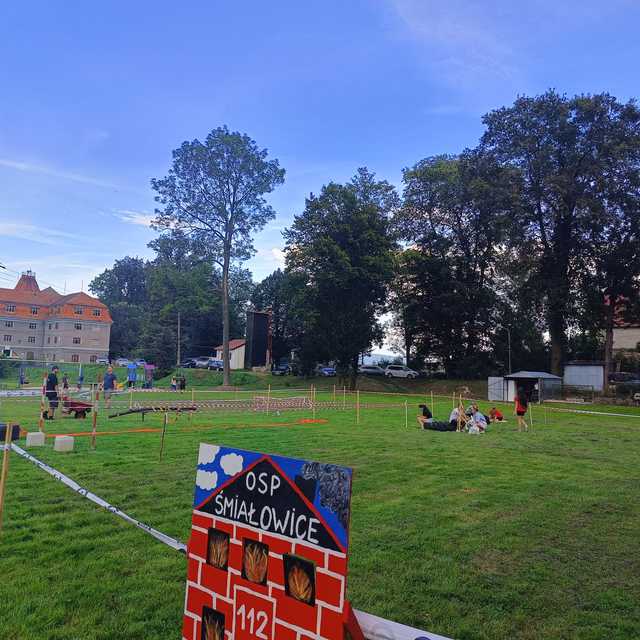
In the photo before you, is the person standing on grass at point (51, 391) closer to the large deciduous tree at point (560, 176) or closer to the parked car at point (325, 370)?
the large deciduous tree at point (560, 176)

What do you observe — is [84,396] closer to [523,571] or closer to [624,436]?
[624,436]

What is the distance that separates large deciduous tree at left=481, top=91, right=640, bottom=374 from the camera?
3556 cm

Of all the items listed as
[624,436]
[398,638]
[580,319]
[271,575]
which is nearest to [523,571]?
[398,638]

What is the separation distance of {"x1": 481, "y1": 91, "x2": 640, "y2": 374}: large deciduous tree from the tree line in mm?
98

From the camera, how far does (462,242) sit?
153 ft

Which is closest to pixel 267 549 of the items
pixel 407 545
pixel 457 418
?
pixel 407 545

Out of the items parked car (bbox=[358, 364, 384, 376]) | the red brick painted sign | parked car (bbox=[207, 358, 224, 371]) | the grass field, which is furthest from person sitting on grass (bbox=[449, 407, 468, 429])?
parked car (bbox=[207, 358, 224, 371])

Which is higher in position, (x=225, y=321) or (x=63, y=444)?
(x=225, y=321)

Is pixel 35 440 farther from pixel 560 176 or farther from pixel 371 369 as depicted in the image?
pixel 371 369

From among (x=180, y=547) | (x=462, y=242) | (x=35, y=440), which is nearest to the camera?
(x=180, y=547)

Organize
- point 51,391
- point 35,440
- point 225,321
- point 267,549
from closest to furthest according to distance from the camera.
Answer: point 267,549
point 35,440
point 51,391
point 225,321

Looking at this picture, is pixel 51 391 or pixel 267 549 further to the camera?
pixel 51 391

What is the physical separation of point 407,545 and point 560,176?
36454 millimetres

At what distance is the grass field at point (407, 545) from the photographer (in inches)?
148
